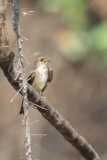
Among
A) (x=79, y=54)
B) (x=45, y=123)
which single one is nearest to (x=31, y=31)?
(x=79, y=54)

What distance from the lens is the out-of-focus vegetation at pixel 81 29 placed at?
402cm

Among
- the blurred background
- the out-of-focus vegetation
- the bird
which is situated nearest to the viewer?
the bird

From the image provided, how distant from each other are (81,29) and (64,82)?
79cm

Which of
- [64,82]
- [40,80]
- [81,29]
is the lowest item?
[40,80]

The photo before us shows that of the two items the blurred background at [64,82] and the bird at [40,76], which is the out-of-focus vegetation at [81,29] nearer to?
the blurred background at [64,82]

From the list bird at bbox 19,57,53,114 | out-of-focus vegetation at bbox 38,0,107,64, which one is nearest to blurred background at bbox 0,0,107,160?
out-of-focus vegetation at bbox 38,0,107,64

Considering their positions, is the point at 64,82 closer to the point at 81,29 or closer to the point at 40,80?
the point at 81,29

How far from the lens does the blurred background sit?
14.8 ft

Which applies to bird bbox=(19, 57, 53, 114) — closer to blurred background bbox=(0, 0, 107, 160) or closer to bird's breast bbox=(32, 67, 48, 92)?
bird's breast bbox=(32, 67, 48, 92)

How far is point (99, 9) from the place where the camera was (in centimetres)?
505

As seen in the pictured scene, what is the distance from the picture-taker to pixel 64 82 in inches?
203

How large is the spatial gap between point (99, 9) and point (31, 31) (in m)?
0.67

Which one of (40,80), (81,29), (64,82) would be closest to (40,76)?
(40,80)

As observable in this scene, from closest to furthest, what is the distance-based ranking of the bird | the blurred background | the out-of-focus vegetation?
the bird
the out-of-focus vegetation
the blurred background
